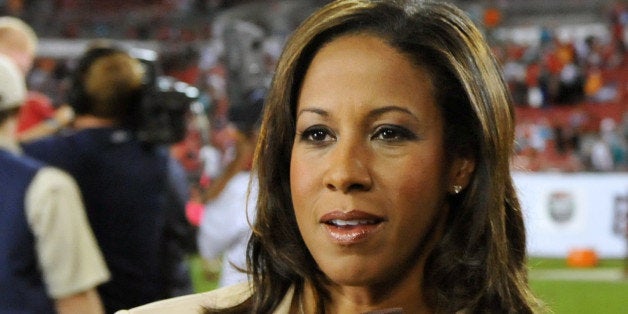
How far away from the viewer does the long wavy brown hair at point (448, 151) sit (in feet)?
5.18

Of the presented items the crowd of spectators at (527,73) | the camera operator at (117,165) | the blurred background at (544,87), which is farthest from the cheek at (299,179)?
the crowd of spectators at (527,73)

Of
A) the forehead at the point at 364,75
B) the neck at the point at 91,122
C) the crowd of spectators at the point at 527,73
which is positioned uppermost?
the crowd of spectators at the point at 527,73

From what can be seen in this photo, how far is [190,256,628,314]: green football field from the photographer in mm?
9676

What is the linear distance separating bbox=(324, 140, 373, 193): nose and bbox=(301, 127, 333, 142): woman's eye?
0.03m

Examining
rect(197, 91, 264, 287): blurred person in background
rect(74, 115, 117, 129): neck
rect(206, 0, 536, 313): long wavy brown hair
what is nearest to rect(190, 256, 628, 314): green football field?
rect(197, 91, 264, 287): blurred person in background

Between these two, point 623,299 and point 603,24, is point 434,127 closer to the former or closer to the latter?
point 623,299

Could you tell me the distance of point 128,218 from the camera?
12.5ft

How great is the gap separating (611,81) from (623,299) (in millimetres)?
13144

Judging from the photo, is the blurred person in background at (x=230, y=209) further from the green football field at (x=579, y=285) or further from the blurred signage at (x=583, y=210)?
the blurred signage at (x=583, y=210)

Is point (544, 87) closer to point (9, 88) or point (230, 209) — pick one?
point (230, 209)

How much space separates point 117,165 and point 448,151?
2361mm

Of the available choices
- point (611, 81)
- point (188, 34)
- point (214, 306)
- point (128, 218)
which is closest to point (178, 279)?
point (128, 218)

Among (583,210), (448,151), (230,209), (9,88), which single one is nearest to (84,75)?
(9,88)

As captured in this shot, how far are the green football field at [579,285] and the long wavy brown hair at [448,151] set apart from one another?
7.12 m
